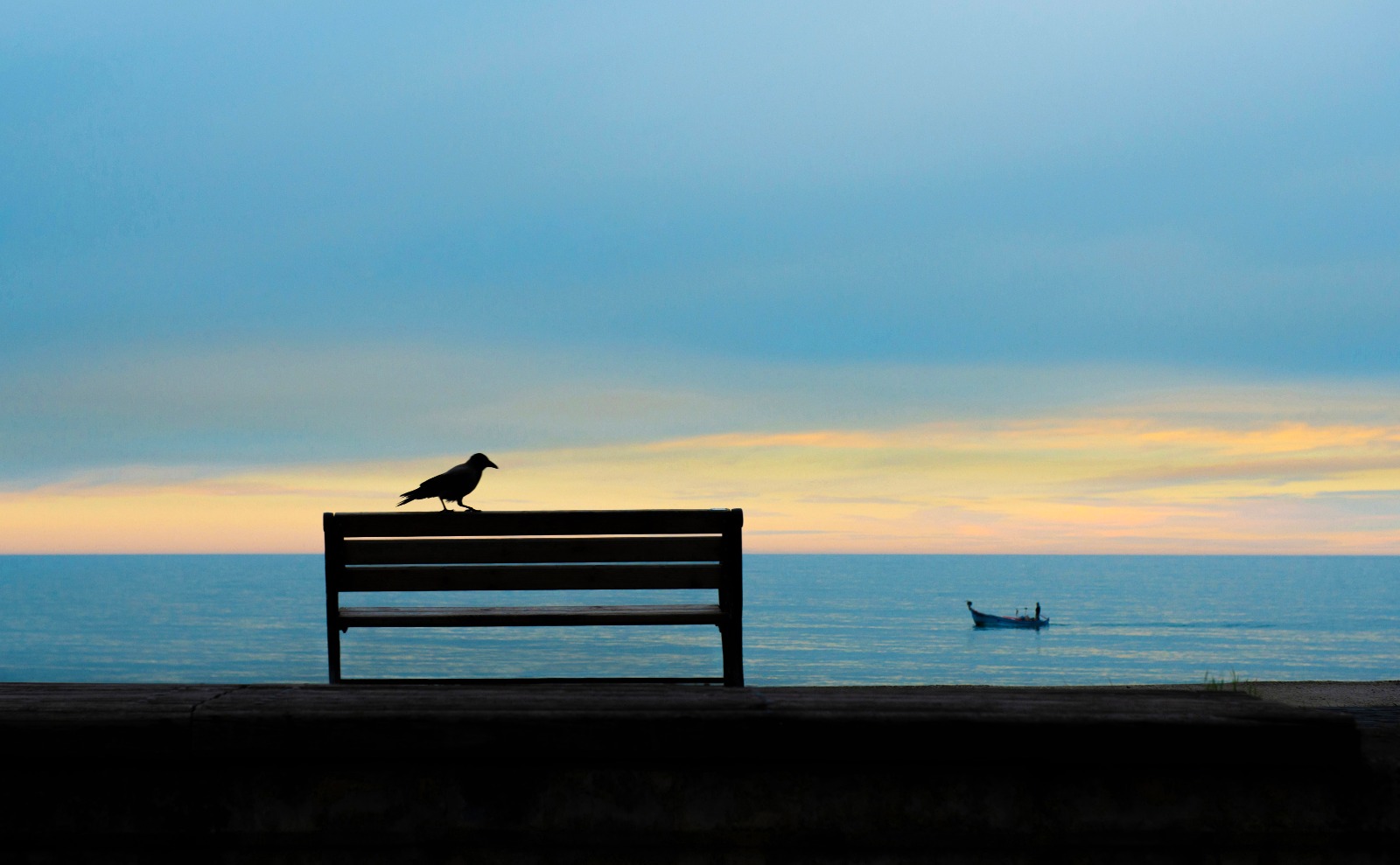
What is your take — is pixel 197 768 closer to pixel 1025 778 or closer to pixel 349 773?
pixel 349 773

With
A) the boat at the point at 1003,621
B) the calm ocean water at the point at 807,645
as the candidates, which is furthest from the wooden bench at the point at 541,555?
the boat at the point at 1003,621

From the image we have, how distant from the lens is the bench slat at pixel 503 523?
17.8 feet

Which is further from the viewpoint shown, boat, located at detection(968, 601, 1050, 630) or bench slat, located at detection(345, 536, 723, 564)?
boat, located at detection(968, 601, 1050, 630)

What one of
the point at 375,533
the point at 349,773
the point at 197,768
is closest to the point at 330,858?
the point at 349,773

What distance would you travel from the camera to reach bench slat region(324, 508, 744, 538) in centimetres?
543

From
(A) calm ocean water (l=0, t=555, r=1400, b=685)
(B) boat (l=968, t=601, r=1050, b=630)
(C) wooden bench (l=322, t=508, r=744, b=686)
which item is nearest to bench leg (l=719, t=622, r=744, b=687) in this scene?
(C) wooden bench (l=322, t=508, r=744, b=686)

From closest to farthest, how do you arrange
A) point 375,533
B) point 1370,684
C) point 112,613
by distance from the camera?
point 375,533 < point 1370,684 < point 112,613

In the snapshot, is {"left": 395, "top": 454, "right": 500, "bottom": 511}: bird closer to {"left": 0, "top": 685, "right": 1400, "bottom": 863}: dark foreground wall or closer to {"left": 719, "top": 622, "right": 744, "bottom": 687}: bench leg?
{"left": 719, "top": 622, "right": 744, "bottom": 687}: bench leg

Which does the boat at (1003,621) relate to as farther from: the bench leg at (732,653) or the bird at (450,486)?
the bench leg at (732,653)

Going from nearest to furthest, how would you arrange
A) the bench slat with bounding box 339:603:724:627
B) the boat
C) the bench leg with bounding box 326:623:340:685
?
the bench leg with bounding box 326:623:340:685 < the bench slat with bounding box 339:603:724:627 < the boat

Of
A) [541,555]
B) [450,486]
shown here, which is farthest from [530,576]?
[450,486]

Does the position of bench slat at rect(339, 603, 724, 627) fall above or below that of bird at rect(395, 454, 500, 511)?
below

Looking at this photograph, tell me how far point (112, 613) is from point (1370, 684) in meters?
178

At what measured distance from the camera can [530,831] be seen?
2273 mm
